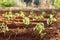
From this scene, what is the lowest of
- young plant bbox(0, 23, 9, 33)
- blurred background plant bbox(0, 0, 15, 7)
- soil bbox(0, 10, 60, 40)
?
blurred background plant bbox(0, 0, 15, 7)

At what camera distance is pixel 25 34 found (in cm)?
309

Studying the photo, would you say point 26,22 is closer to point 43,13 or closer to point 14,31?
point 14,31

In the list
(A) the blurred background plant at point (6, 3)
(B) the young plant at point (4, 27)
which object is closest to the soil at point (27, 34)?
(B) the young plant at point (4, 27)

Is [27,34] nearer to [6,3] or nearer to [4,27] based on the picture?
[4,27]

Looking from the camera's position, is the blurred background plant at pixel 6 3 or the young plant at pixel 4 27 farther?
the blurred background plant at pixel 6 3

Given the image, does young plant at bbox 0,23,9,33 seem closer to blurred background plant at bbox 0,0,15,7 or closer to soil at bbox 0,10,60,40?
soil at bbox 0,10,60,40

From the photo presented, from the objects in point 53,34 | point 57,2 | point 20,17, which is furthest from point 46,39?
point 57,2

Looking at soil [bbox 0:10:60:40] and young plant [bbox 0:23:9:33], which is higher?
young plant [bbox 0:23:9:33]

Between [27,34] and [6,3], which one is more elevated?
[27,34]

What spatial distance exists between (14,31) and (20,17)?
0.78 meters

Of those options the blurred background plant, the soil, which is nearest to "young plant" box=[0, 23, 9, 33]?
the soil

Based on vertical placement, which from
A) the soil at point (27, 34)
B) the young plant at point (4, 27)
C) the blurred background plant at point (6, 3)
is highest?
the young plant at point (4, 27)

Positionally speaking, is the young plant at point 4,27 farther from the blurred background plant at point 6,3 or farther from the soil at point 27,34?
the blurred background plant at point 6,3

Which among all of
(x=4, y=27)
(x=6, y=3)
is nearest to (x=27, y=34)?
(x=4, y=27)
